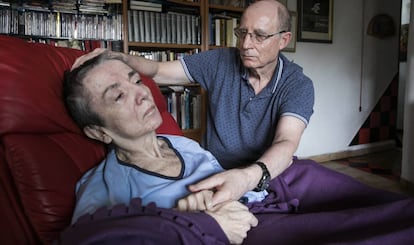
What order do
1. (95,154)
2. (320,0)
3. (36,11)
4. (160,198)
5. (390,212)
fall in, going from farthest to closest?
(320,0)
(36,11)
(95,154)
(160,198)
(390,212)

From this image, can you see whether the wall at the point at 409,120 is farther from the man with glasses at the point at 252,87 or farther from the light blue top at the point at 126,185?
the light blue top at the point at 126,185

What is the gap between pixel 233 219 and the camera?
852 mm

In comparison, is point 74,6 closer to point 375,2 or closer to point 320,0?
point 320,0

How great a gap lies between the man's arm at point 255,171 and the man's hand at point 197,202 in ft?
0.04

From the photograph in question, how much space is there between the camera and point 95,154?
1.08m

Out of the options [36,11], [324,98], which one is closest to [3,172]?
[36,11]

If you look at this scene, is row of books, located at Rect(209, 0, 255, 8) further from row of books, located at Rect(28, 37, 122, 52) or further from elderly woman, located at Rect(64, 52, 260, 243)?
elderly woman, located at Rect(64, 52, 260, 243)

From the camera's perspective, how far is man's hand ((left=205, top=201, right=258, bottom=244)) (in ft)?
2.71

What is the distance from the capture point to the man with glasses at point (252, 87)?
1.24m

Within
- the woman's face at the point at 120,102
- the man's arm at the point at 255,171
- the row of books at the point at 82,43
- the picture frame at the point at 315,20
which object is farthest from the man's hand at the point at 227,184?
the picture frame at the point at 315,20

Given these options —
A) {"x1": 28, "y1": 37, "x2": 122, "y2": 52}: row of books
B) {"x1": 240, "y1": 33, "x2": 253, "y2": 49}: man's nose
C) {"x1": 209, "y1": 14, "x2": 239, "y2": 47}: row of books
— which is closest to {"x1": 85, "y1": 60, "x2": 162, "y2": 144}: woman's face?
{"x1": 240, "y1": 33, "x2": 253, "y2": 49}: man's nose

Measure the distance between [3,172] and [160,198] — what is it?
0.39m

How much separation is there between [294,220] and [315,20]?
117 inches

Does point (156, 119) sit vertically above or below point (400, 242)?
above
